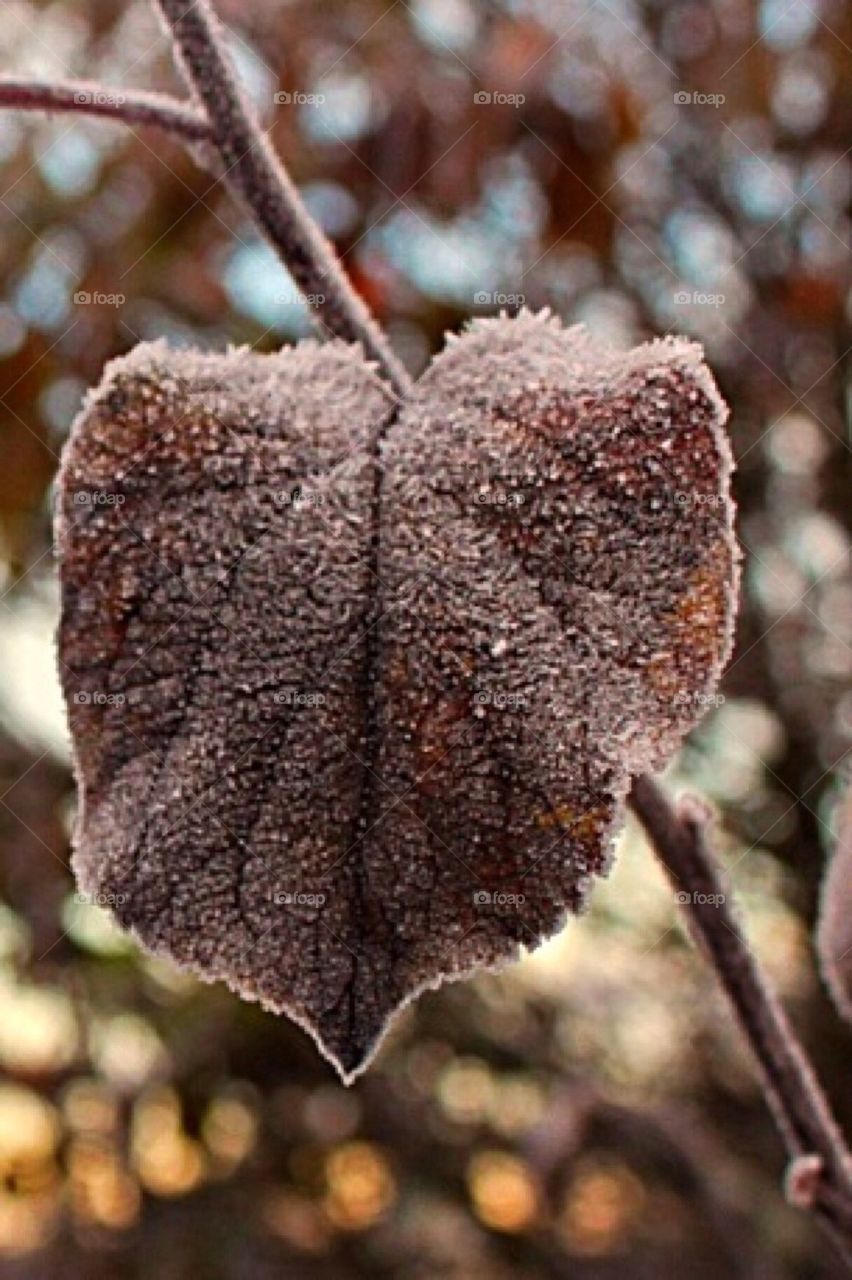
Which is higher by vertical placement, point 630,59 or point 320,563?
point 320,563

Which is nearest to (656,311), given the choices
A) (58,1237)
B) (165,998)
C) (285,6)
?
(285,6)

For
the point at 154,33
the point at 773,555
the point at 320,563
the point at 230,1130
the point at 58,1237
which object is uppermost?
the point at 320,563

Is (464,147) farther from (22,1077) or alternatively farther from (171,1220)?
(171,1220)

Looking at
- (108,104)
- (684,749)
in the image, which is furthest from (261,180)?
(684,749)

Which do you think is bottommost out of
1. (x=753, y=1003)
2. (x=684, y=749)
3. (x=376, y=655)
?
(x=684, y=749)

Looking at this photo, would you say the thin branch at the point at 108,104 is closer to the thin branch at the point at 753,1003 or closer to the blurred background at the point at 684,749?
the thin branch at the point at 753,1003

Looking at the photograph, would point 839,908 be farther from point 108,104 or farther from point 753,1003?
point 108,104

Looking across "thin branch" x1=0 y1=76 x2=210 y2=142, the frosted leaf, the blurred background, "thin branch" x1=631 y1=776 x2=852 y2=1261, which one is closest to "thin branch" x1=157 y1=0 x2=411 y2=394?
"thin branch" x1=0 y1=76 x2=210 y2=142
